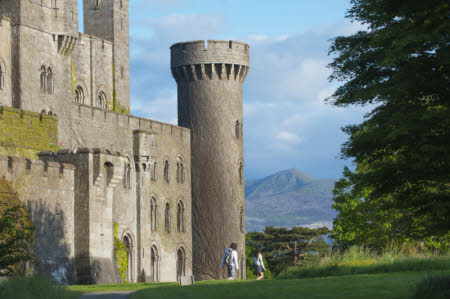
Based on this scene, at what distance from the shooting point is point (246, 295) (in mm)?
19203

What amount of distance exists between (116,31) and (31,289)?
131ft

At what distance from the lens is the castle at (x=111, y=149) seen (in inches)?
1350

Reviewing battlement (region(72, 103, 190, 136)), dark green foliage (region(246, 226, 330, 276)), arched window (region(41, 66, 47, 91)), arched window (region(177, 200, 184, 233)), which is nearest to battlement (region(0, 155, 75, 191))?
arched window (region(41, 66, 47, 91))

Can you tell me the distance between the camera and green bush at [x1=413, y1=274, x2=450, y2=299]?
17.8 m

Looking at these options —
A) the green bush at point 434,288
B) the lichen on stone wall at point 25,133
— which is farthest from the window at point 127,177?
the green bush at point 434,288

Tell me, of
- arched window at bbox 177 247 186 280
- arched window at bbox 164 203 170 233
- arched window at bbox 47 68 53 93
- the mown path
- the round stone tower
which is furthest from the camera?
the round stone tower

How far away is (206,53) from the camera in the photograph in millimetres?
55375

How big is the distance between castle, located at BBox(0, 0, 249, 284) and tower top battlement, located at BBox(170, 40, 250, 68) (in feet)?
0.23

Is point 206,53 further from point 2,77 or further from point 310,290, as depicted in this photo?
point 310,290

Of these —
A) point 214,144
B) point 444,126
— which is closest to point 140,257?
point 214,144

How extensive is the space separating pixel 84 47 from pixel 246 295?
121 feet

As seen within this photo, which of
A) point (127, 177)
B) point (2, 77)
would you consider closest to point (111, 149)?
point (127, 177)

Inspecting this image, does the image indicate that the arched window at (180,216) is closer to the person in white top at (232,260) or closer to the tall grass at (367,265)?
the person in white top at (232,260)

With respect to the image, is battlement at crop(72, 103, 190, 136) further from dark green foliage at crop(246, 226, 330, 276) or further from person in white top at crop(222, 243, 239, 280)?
dark green foliage at crop(246, 226, 330, 276)
